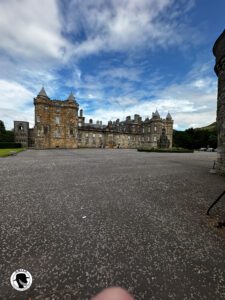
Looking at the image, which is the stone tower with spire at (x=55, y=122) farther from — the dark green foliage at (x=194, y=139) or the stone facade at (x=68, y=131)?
the dark green foliage at (x=194, y=139)

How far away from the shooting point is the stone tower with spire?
41.4 m

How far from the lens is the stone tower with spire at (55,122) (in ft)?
136

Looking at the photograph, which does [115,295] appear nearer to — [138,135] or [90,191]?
[90,191]

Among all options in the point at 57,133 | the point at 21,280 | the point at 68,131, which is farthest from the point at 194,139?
the point at 21,280

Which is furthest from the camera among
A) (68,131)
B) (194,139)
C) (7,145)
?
(194,139)

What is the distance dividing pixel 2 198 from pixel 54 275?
132 inches

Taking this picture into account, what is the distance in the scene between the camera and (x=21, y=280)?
5.90ft

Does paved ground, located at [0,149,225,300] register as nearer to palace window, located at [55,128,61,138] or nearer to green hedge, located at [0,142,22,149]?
green hedge, located at [0,142,22,149]

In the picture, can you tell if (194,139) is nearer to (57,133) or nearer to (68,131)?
(68,131)

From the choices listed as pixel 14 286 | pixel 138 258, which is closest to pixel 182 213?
pixel 138 258

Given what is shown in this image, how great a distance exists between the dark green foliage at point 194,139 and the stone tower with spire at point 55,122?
42539 millimetres

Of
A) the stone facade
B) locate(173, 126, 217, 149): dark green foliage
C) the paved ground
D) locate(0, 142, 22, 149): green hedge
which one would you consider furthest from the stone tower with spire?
locate(173, 126, 217, 149): dark green foliage

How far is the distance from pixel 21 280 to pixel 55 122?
151 feet

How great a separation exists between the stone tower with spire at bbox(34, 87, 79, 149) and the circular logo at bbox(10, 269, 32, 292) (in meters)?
42.6
